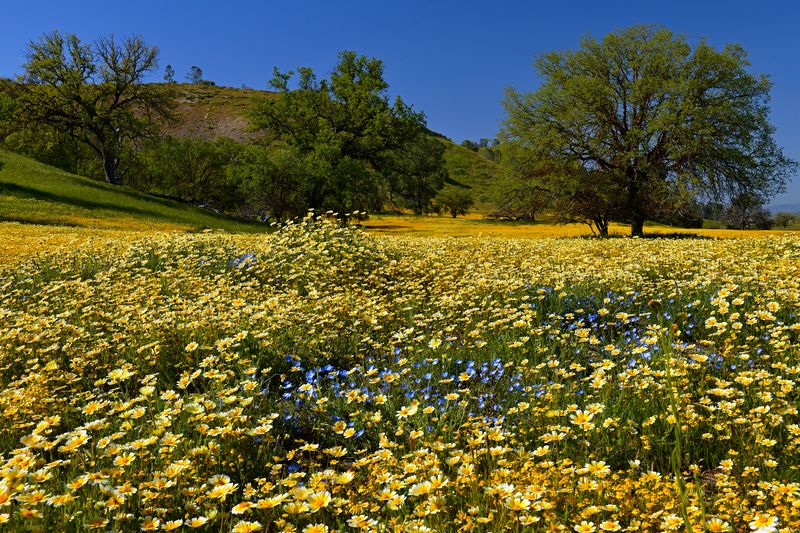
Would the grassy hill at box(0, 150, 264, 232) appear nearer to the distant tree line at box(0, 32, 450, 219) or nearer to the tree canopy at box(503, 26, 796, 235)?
the distant tree line at box(0, 32, 450, 219)

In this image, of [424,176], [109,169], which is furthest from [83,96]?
[424,176]

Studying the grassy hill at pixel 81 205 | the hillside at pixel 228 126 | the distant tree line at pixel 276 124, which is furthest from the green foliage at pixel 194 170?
the hillside at pixel 228 126

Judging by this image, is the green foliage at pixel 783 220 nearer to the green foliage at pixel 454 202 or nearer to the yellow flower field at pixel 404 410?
the green foliage at pixel 454 202

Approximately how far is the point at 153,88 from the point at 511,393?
53.5m

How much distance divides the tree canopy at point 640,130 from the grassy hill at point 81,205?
2131 centimetres

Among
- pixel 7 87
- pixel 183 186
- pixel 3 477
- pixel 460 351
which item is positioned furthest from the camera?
pixel 183 186

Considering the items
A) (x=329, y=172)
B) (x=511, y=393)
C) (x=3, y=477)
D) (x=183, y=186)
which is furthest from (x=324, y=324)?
(x=183, y=186)

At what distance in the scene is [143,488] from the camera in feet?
9.40

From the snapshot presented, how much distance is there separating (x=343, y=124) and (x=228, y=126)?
88.9 metres

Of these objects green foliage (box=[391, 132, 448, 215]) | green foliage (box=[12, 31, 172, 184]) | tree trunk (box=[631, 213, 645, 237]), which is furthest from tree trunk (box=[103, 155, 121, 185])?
tree trunk (box=[631, 213, 645, 237])

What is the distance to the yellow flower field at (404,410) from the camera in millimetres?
2598

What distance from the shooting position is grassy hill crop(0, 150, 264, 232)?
28.7 m

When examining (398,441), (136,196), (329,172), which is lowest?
(398,441)

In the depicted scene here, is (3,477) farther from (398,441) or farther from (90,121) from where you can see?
(90,121)
